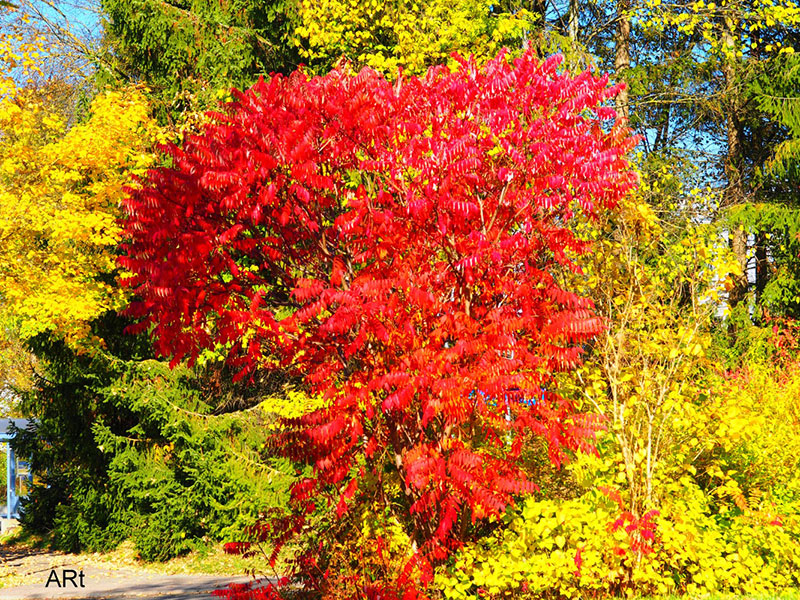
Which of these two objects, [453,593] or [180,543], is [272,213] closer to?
[453,593]

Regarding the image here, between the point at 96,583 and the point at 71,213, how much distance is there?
5629 millimetres

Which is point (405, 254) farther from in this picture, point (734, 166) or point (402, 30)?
point (734, 166)

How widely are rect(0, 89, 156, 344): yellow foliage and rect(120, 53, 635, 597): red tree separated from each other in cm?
723

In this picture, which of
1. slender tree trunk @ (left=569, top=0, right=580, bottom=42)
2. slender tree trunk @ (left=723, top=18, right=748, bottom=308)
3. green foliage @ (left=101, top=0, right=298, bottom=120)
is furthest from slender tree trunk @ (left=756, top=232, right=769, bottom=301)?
green foliage @ (left=101, top=0, right=298, bottom=120)

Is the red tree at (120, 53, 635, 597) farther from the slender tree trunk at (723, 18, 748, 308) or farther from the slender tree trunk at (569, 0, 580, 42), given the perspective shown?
the slender tree trunk at (723, 18, 748, 308)

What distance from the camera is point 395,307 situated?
5.59 m

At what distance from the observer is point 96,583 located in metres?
11.4

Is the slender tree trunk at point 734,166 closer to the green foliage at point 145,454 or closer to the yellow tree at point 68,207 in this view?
the green foliage at point 145,454

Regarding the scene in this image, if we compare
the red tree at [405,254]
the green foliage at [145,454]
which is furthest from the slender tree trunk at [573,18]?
the red tree at [405,254]

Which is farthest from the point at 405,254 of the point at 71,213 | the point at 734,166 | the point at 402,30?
the point at 734,166

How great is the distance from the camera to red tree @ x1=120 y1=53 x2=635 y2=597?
18.6 feet

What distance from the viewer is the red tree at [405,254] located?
5660mm

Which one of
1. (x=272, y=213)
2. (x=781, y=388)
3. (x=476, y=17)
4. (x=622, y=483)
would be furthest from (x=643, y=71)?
(x=272, y=213)

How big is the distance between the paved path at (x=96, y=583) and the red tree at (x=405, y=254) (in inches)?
189
